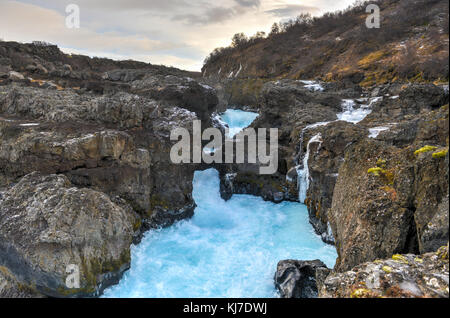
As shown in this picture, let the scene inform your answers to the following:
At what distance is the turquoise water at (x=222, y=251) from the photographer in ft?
38.4

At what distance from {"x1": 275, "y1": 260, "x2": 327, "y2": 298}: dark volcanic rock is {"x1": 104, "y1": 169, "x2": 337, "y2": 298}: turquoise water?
616mm

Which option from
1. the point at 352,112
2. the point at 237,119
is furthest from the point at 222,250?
the point at 237,119

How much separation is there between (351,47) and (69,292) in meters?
68.4

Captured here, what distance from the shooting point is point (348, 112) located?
25.7 meters

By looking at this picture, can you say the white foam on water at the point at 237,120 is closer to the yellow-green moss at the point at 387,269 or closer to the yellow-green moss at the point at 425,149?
the yellow-green moss at the point at 425,149

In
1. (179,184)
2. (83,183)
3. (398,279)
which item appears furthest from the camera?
(179,184)

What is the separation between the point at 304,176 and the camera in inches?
753

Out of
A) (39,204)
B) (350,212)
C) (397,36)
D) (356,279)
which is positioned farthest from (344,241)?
(397,36)

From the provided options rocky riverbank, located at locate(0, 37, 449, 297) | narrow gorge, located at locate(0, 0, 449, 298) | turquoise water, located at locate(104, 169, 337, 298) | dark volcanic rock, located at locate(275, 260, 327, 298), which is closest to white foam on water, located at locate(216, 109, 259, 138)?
narrow gorge, located at locate(0, 0, 449, 298)

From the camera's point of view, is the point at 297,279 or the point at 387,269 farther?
the point at 297,279

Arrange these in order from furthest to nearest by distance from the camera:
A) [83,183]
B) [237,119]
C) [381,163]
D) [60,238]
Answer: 1. [237,119]
2. [83,183]
3. [60,238]
4. [381,163]

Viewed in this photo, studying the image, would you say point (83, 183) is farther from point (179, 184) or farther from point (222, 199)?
point (222, 199)

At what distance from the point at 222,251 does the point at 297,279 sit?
4465 mm

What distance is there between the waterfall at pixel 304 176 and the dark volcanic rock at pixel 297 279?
7.99m
